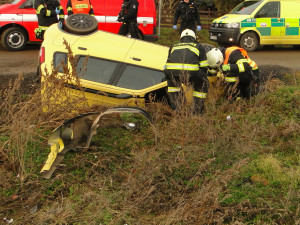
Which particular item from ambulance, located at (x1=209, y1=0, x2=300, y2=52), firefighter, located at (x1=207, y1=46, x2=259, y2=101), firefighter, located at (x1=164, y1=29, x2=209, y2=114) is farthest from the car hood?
firefighter, located at (x1=164, y1=29, x2=209, y2=114)

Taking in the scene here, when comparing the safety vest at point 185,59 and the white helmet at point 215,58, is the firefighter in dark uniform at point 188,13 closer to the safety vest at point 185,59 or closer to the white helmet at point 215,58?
the white helmet at point 215,58

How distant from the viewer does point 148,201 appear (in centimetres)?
402

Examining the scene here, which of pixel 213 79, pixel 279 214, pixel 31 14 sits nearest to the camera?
pixel 279 214

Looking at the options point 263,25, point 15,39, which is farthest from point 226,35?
point 15,39

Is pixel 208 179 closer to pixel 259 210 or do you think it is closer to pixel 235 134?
pixel 259 210

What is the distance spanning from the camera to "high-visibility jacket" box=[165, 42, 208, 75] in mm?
5762

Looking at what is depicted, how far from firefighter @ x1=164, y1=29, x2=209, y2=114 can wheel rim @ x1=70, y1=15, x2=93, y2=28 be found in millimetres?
1443

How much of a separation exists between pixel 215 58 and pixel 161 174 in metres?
2.46

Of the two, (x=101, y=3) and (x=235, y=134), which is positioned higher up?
(x=101, y=3)

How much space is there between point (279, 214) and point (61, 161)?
7.46 feet

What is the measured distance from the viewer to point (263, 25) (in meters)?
12.6

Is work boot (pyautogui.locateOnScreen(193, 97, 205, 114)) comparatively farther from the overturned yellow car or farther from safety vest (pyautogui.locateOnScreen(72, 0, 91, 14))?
safety vest (pyautogui.locateOnScreen(72, 0, 91, 14))

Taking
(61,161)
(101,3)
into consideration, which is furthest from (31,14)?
(61,161)

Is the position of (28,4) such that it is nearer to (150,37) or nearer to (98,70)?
(150,37)
